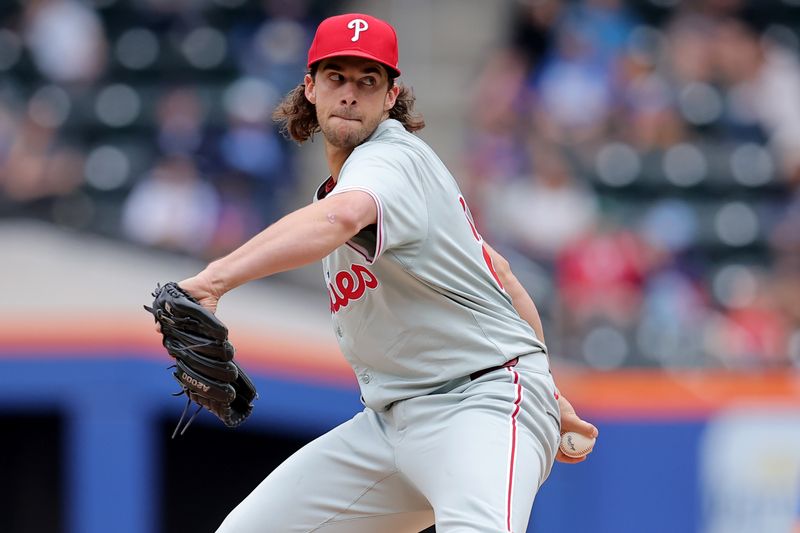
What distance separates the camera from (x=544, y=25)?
10.5 metres

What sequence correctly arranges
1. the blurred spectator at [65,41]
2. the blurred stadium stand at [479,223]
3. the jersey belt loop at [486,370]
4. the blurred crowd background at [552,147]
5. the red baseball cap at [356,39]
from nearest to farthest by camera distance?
the red baseball cap at [356,39] → the jersey belt loop at [486,370] → the blurred stadium stand at [479,223] → the blurred crowd background at [552,147] → the blurred spectator at [65,41]

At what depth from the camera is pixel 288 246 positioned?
312cm

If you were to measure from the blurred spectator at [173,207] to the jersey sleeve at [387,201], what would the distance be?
5420 mm

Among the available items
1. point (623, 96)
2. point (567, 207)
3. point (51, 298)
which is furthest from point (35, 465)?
point (623, 96)

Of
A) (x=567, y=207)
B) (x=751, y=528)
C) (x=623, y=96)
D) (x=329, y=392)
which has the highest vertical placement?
(x=623, y=96)

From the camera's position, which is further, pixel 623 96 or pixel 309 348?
pixel 623 96

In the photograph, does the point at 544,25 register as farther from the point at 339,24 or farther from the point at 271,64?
the point at 339,24

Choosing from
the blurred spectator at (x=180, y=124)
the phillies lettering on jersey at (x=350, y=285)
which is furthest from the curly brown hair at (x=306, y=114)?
the blurred spectator at (x=180, y=124)

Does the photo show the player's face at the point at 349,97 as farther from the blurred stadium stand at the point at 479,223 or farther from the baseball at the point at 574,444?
the blurred stadium stand at the point at 479,223

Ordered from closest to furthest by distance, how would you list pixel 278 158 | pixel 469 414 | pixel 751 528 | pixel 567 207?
pixel 469 414 → pixel 751 528 → pixel 567 207 → pixel 278 158

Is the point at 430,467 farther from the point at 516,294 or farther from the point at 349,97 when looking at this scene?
the point at 349,97

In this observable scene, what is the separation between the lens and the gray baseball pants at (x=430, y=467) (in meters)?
3.52

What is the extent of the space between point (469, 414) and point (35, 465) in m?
5.00

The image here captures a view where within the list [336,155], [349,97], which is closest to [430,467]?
[336,155]
